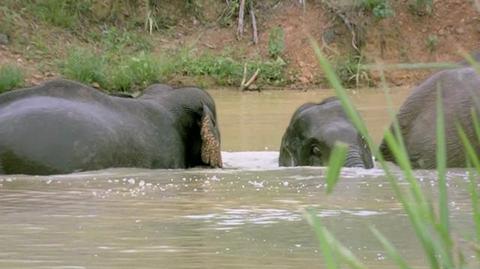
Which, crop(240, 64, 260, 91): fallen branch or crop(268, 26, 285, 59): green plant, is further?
crop(268, 26, 285, 59): green plant

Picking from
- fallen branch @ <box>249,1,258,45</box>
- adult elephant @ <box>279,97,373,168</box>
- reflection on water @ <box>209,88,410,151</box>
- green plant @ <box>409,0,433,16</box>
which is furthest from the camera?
green plant @ <box>409,0,433,16</box>

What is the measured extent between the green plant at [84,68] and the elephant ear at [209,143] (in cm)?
729

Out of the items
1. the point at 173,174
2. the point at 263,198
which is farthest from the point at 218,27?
the point at 263,198

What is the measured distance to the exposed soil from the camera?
677 inches

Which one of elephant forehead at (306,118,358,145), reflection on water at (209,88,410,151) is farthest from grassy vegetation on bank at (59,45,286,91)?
elephant forehead at (306,118,358,145)

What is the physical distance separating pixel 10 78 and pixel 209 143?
6945mm

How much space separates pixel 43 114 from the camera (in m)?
6.52

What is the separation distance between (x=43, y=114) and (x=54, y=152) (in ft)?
0.81

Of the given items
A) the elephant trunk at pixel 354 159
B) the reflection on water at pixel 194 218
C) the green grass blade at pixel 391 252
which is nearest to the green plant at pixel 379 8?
the elephant trunk at pixel 354 159

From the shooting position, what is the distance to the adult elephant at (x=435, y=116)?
6.93 meters

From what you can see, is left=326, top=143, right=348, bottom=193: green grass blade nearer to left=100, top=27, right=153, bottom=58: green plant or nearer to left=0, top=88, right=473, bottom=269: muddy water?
left=0, top=88, right=473, bottom=269: muddy water

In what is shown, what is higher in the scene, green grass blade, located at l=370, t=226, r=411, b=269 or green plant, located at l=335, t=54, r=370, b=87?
green grass blade, located at l=370, t=226, r=411, b=269

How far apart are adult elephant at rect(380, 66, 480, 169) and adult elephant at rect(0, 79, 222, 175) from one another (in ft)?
4.21

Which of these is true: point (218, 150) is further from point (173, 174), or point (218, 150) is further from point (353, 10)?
point (353, 10)
